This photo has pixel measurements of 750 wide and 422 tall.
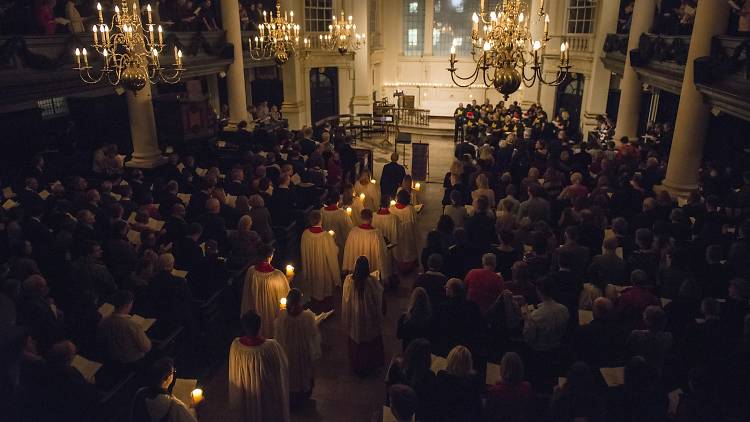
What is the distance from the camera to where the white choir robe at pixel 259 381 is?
5434 millimetres

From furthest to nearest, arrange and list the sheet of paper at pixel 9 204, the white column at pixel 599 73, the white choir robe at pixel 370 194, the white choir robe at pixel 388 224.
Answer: the white column at pixel 599 73 → the white choir robe at pixel 370 194 → the white choir robe at pixel 388 224 → the sheet of paper at pixel 9 204

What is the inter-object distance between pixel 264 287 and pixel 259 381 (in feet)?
5.73

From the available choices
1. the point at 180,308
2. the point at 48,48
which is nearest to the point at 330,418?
the point at 180,308

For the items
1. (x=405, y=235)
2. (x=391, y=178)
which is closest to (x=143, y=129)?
(x=391, y=178)

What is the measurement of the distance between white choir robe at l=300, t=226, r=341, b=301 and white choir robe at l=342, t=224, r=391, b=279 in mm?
265

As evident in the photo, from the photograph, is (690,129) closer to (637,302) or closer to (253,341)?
(637,302)

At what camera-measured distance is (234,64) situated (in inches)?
706

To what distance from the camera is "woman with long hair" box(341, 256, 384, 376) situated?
22.2ft

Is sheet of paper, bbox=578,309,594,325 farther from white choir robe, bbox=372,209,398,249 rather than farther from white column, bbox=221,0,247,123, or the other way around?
white column, bbox=221,0,247,123

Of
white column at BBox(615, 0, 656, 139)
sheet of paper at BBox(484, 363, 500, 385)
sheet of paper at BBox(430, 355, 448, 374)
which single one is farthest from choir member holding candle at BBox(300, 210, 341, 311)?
white column at BBox(615, 0, 656, 139)

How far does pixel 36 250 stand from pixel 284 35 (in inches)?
435

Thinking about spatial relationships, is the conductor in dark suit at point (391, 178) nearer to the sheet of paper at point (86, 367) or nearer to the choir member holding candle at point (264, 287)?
the choir member holding candle at point (264, 287)

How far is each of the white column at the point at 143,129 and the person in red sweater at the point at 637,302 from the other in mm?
11481

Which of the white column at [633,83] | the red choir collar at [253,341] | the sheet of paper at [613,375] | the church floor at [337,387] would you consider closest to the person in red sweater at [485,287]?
the sheet of paper at [613,375]
